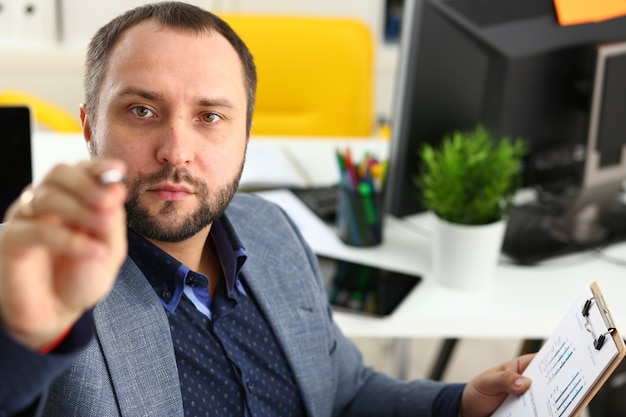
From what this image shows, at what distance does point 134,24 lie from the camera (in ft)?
3.53

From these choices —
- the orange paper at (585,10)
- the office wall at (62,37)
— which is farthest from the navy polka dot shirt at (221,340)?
the office wall at (62,37)

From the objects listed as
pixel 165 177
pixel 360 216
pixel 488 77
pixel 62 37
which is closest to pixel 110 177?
pixel 165 177

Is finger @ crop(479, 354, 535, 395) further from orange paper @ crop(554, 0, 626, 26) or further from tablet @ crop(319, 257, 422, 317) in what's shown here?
orange paper @ crop(554, 0, 626, 26)

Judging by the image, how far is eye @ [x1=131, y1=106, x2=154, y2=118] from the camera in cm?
104

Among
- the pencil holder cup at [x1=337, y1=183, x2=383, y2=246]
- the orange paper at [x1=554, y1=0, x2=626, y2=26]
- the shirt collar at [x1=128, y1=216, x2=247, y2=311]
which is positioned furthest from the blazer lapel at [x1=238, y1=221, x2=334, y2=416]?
the orange paper at [x1=554, y1=0, x2=626, y2=26]

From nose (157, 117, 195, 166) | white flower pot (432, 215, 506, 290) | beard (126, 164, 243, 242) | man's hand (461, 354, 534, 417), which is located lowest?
man's hand (461, 354, 534, 417)

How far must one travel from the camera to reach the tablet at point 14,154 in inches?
54.5

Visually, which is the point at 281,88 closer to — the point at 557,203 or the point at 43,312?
the point at 557,203

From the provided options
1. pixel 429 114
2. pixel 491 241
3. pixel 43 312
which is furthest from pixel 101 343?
pixel 429 114

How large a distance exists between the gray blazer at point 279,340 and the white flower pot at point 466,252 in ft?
0.94

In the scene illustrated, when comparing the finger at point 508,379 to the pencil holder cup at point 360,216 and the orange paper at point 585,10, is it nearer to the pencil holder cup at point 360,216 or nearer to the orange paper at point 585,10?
the pencil holder cup at point 360,216

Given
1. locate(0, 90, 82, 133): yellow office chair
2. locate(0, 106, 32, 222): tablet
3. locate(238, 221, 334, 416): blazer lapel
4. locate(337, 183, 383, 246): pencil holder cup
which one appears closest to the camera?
locate(238, 221, 334, 416): blazer lapel

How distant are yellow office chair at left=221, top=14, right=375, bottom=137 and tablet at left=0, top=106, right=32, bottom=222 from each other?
1.26m

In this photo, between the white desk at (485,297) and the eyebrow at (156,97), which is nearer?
the eyebrow at (156,97)
